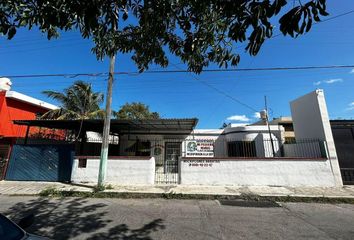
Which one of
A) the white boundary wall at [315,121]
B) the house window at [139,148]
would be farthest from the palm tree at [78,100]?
the white boundary wall at [315,121]

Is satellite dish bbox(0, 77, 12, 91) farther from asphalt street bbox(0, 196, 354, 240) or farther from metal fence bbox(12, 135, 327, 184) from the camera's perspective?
asphalt street bbox(0, 196, 354, 240)

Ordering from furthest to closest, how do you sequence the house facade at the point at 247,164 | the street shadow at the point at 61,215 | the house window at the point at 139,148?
the house window at the point at 139,148, the house facade at the point at 247,164, the street shadow at the point at 61,215

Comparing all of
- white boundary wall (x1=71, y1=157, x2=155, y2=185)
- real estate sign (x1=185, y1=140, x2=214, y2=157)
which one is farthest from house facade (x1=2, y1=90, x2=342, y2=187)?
real estate sign (x1=185, y1=140, x2=214, y2=157)

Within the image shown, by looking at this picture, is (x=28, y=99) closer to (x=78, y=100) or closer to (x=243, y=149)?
(x=78, y=100)

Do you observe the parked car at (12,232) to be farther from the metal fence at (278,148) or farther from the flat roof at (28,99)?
the flat roof at (28,99)

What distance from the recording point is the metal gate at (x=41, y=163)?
1122 cm

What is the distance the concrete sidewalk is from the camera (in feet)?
27.8

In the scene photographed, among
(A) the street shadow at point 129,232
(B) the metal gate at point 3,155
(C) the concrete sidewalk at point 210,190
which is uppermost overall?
(B) the metal gate at point 3,155

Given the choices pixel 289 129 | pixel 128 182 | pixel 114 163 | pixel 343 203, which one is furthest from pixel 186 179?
pixel 289 129

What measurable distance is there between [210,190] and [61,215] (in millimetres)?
5714

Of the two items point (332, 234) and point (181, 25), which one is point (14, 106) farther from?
point (332, 234)

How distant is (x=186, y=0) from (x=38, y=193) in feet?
31.0

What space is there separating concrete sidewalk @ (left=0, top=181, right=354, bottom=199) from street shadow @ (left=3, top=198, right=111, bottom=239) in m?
1.77

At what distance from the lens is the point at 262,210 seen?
6.56 metres
